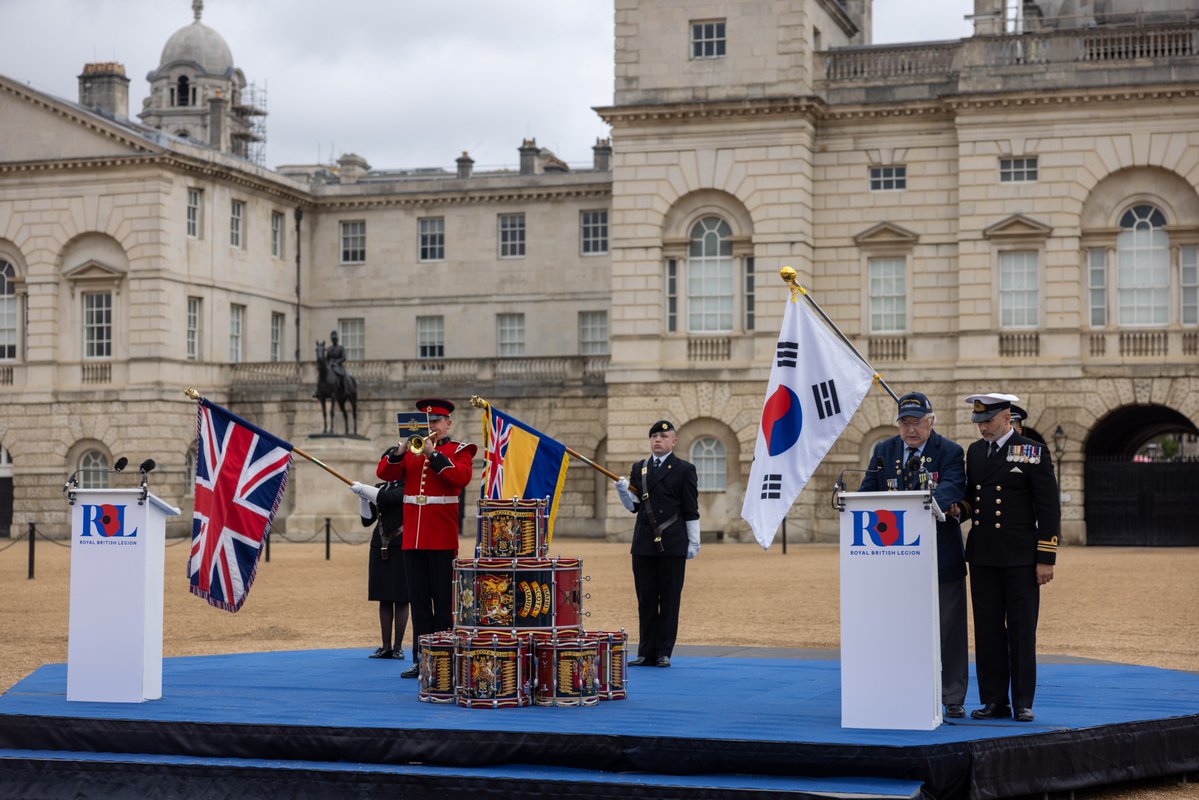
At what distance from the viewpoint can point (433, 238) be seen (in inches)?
2080

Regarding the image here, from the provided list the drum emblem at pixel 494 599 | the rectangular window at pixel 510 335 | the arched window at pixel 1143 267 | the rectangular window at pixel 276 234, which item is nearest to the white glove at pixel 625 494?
the drum emblem at pixel 494 599

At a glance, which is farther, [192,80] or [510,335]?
[192,80]

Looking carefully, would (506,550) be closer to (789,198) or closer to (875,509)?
(875,509)

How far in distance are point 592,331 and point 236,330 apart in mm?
10225

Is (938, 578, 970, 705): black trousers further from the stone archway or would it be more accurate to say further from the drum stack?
the stone archway

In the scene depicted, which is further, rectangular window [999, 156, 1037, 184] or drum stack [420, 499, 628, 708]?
A: rectangular window [999, 156, 1037, 184]

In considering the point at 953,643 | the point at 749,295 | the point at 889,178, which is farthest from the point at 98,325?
the point at 953,643

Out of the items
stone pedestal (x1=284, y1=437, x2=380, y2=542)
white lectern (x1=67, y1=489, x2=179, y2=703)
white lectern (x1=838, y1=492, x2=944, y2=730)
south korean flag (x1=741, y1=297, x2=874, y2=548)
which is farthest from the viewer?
stone pedestal (x1=284, y1=437, x2=380, y2=542)

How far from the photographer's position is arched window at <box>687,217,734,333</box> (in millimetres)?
41094

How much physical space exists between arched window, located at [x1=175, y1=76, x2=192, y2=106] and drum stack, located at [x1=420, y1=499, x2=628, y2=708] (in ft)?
253

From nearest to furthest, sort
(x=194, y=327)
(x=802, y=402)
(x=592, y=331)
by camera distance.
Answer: (x=802, y=402) < (x=194, y=327) < (x=592, y=331)

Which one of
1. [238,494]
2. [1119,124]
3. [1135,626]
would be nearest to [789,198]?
[1119,124]

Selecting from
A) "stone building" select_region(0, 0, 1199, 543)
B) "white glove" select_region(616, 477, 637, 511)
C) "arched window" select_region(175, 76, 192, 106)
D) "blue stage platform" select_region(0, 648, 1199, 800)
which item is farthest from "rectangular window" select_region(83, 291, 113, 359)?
"arched window" select_region(175, 76, 192, 106)

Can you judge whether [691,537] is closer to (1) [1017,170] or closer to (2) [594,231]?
(1) [1017,170]
